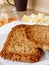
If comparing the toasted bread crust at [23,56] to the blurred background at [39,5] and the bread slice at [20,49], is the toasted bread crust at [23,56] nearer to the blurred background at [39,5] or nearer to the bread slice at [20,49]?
the bread slice at [20,49]

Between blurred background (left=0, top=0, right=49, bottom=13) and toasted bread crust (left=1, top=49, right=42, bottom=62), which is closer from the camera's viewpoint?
toasted bread crust (left=1, top=49, right=42, bottom=62)

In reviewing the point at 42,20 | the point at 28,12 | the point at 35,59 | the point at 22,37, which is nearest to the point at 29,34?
the point at 22,37

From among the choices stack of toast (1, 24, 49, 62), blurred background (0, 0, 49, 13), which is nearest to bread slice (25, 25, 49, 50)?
stack of toast (1, 24, 49, 62)

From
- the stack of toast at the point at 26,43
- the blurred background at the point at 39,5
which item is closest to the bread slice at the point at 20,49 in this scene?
the stack of toast at the point at 26,43

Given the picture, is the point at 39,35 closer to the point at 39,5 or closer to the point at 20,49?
the point at 20,49

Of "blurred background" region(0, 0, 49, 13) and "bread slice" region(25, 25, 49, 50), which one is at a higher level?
"bread slice" region(25, 25, 49, 50)

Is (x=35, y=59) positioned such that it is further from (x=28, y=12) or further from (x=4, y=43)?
(x=28, y=12)

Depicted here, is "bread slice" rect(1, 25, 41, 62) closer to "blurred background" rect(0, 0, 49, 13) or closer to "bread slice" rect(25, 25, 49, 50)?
"bread slice" rect(25, 25, 49, 50)
